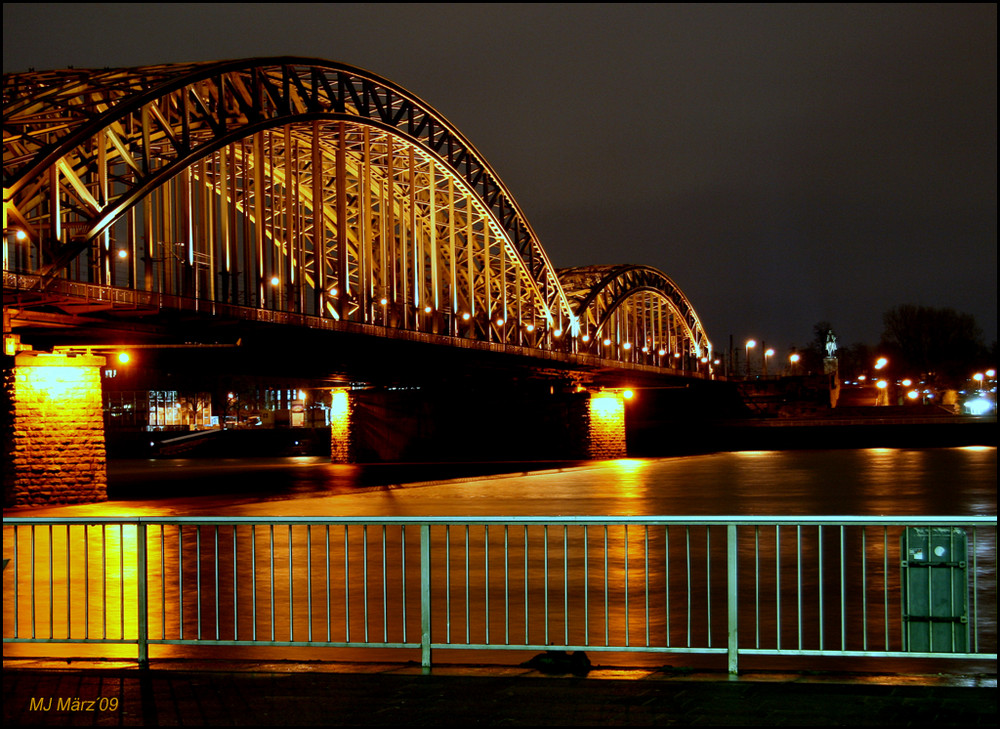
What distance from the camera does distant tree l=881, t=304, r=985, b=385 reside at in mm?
123188

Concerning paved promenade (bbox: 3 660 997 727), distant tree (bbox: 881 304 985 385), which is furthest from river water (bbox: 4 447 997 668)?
distant tree (bbox: 881 304 985 385)

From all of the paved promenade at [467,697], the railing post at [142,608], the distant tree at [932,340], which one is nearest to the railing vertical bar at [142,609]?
the railing post at [142,608]

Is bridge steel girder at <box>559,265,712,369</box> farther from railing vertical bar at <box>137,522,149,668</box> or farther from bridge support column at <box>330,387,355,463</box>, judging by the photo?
railing vertical bar at <box>137,522,149,668</box>

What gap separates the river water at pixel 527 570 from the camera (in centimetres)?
982

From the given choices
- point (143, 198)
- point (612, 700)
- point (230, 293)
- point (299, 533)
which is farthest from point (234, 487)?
point (612, 700)

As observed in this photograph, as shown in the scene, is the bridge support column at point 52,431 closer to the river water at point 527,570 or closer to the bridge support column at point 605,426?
the river water at point 527,570

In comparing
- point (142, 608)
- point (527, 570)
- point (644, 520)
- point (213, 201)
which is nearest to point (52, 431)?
point (213, 201)

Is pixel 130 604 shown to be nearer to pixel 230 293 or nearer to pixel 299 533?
pixel 299 533

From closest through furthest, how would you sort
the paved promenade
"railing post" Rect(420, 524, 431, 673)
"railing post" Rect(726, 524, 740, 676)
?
the paved promenade → "railing post" Rect(726, 524, 740, 676) → "railing post" Rect(420, 524, 431, 673)

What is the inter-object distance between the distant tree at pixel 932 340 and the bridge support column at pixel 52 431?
105 m

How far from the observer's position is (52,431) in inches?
1209

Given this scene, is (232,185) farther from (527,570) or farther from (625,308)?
(625,308)

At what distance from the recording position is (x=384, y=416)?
7588 centimetres

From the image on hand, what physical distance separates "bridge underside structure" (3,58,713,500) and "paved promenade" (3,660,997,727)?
22.8 metres
